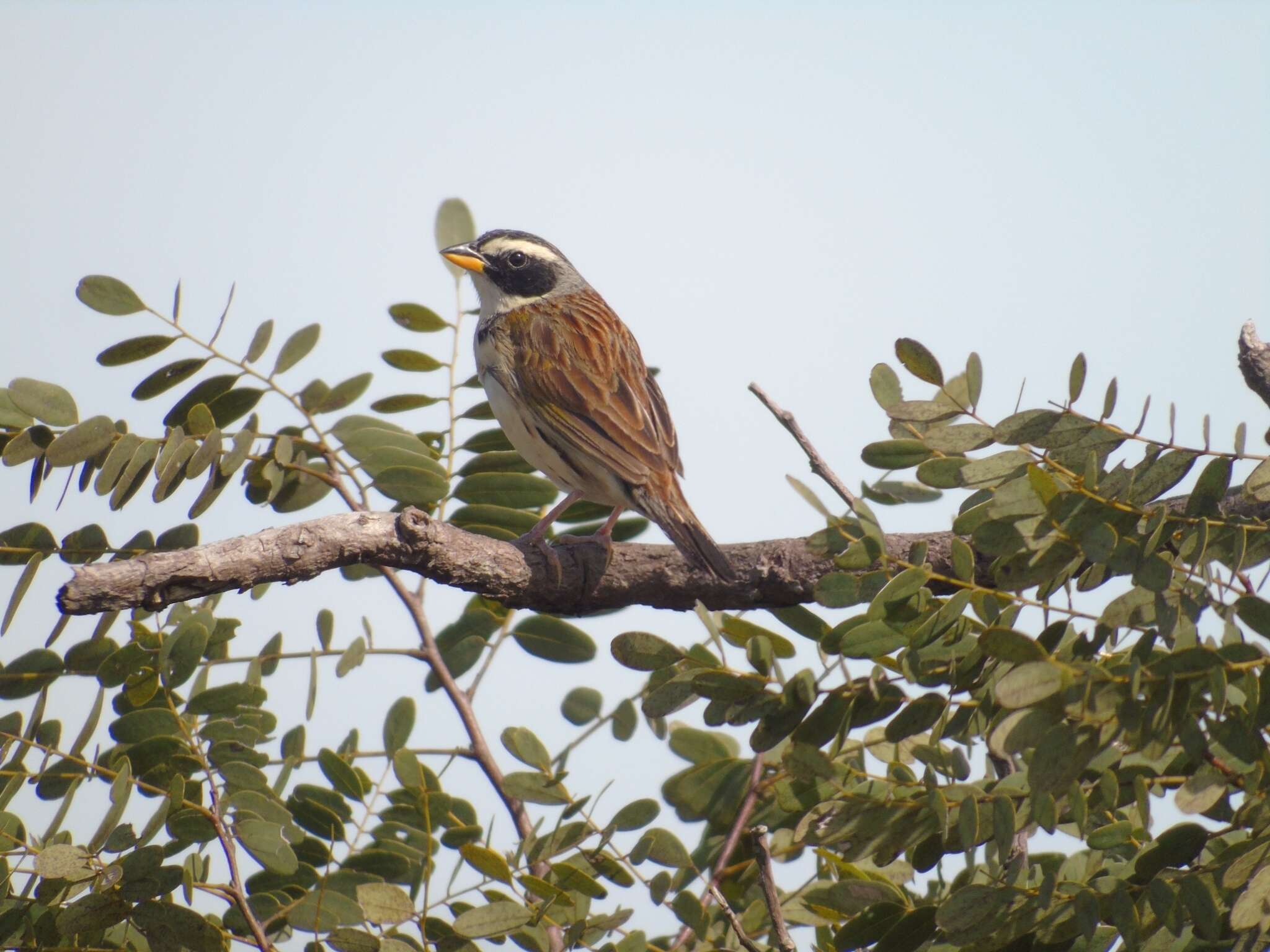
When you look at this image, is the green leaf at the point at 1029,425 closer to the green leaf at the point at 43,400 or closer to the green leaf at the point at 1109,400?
the green leaf at the point at 1109,400

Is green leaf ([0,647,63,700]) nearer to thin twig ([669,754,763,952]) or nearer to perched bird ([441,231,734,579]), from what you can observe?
perched bird ([441,231,734,579])

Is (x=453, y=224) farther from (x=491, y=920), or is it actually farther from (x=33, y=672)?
(x=491, y=920)

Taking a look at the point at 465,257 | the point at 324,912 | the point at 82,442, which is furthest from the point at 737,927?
the point at 465,257

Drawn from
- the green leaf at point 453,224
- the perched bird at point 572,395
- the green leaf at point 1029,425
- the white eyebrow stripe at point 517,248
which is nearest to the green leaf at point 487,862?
the perched bird at point 572,395

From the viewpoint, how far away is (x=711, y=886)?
2764mm

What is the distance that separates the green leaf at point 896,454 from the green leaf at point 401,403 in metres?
2.08

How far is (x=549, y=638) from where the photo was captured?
169 inches

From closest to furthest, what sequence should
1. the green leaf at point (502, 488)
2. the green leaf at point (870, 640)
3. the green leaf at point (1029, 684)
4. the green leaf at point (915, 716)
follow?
the green leaf at point (1029, 684)
the green leaf at point (915, 716)
the green leaf at point (870, 640)
the green leaf at point (502, 488)

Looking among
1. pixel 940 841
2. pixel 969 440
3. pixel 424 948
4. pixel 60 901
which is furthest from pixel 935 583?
pixel 60 901

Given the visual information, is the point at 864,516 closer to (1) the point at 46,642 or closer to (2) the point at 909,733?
(2) the point at 909,733

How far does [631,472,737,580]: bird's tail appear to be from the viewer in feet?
12.9

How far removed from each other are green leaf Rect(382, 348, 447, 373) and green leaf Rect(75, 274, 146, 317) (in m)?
0.93

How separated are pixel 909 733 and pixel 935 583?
662mm

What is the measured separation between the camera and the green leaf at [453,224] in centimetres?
531
